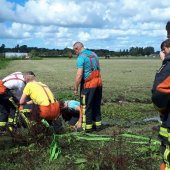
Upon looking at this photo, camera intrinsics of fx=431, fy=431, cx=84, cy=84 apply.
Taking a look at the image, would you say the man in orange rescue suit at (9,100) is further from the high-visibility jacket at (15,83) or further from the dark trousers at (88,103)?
the dark trousers at (88,103)

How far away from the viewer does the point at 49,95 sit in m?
8.80

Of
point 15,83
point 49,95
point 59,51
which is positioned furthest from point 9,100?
point 59,51

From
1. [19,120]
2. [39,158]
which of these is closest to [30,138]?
[39,158]

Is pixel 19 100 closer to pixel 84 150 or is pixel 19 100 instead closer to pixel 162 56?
pixel 84 150

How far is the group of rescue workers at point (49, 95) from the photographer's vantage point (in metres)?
8.69

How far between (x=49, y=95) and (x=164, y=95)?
480 cm

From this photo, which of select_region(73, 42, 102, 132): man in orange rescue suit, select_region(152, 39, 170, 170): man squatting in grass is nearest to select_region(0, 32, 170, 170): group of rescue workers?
select_region(73, 42, 102, 132): man in orange rescue suit

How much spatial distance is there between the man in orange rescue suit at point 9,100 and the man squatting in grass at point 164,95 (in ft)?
16.0

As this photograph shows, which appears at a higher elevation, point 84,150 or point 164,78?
point 164,78

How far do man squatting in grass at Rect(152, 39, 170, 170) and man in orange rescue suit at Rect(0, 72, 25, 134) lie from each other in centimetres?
487

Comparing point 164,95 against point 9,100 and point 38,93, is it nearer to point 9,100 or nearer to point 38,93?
point 38,93

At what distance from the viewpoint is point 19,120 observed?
8859 mm

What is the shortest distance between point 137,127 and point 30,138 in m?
3.58

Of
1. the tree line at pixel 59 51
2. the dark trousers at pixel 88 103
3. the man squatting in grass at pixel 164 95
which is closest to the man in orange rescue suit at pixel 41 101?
the dark trousers at pixel 88 103
